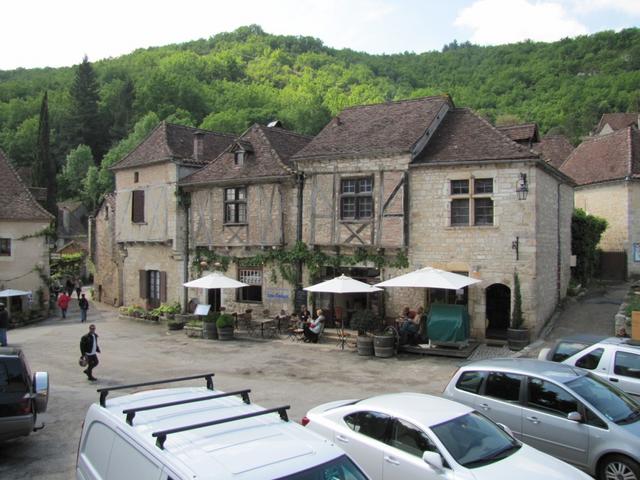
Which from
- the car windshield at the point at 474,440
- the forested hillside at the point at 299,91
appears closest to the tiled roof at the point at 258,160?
the car windshield at the point at 474,440

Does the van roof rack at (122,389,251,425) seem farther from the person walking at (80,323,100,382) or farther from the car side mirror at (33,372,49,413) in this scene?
the person walking at (80,323,100,382)

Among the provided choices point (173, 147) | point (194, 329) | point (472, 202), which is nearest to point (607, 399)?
point (472, 202)

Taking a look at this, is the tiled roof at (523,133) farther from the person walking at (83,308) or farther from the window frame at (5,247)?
the window frame at (5,247)

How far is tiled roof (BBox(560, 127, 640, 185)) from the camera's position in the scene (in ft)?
91.5

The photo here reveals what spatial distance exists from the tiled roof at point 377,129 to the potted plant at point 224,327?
23.1 feet

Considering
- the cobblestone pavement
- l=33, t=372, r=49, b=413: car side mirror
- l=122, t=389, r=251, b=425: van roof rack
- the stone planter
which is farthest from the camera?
the stone planter

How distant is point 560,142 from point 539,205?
2137 cm

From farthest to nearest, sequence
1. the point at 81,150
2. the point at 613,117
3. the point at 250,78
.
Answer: the point at 250,78 → the point at 81,150 → the point at 613,117

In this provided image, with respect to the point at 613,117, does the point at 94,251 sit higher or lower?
lower

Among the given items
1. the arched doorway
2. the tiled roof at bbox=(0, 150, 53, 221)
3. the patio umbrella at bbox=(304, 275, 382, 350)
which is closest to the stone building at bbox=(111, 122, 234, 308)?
the tiled roof at bbox=(0, 150, 53, 221)

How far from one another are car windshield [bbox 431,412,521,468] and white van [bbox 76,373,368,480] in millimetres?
2226

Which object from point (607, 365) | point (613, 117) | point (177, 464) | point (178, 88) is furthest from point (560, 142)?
point (178, 88)

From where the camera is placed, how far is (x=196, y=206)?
2527 centimetres

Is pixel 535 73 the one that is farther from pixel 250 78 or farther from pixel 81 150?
pixel 81 150
